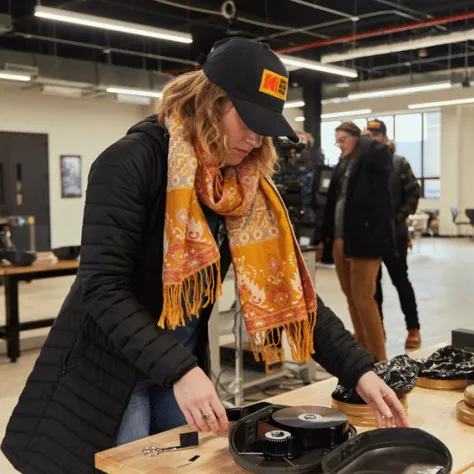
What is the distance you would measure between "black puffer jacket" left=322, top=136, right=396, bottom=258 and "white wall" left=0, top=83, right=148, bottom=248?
9017mm

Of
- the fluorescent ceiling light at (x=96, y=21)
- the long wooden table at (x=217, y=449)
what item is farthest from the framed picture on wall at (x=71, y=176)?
the long wooden table at (x=217, y=449)

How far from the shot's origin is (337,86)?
548 inches

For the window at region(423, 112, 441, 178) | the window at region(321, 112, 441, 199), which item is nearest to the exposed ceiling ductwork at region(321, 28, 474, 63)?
the window at region(321, 112, 441, 199)

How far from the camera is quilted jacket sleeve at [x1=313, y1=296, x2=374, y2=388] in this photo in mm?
1407

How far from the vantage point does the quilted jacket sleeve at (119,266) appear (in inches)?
46.7

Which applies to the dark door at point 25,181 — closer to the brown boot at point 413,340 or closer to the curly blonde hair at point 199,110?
the brown boot at point 413,340

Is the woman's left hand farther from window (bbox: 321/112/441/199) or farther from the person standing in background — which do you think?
window (bbox: 321/112/441/199)

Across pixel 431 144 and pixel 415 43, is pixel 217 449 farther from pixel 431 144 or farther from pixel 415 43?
pixel 431 144

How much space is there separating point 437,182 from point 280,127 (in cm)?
1639

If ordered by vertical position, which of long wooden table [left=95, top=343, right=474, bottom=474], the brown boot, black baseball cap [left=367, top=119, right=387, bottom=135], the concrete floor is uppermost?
black baseball cap [left=367, top=119, right=387, bottom=135]

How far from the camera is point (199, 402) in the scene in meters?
1.14

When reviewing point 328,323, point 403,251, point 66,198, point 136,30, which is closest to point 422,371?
point 328,323

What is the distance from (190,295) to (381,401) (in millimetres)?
444

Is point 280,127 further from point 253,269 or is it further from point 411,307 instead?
point 411,307
